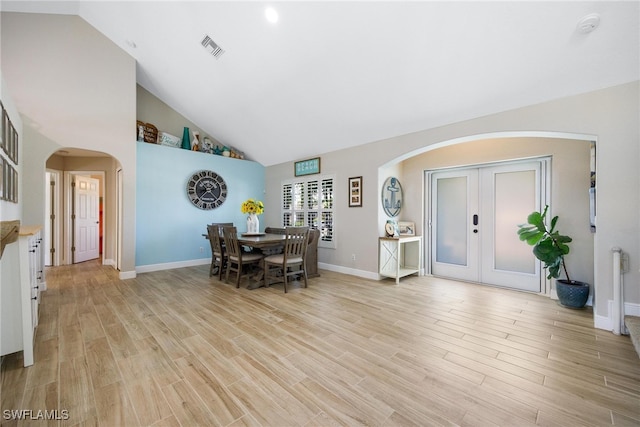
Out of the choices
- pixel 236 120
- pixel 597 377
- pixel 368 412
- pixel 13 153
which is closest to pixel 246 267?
pixel 236 120

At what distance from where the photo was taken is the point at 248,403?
4.85 ft

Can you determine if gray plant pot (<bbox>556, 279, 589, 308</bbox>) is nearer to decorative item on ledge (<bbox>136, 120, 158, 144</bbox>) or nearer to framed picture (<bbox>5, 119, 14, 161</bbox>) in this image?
framed picture (<bbox>5, 119, 14, 161</bbox>)

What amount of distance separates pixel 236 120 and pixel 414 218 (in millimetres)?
4108

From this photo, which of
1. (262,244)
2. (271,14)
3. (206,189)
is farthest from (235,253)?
(271,14)

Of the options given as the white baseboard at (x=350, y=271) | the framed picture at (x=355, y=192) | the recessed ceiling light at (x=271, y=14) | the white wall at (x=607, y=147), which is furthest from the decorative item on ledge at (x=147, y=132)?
the white wall at (x=607, y=147)

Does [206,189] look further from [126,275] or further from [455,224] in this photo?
[455,224]

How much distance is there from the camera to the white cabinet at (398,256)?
→ 13.6 feet

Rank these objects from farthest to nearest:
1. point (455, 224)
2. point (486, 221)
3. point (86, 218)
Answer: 1. point (86, 218)
2. point (455, 224)
3. point (486, 221)

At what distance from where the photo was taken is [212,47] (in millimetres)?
3742

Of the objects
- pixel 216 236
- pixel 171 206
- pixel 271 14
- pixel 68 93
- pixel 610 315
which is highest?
pixel 271 14

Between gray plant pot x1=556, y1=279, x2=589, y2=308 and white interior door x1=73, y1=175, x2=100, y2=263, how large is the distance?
8.72 meters

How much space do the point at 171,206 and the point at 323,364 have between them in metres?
4.63

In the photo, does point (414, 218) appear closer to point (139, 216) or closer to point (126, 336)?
point (126, 336)

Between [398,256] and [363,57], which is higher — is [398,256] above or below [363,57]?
below
